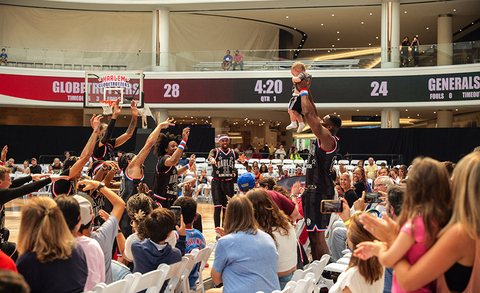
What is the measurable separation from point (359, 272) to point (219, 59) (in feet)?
55.9

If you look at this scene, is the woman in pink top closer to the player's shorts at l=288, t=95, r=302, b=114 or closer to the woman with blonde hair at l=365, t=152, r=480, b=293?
the woman with blonde hair at l=365, t=152, r=480, b=293

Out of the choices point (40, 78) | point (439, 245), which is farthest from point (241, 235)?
point (40, 78)

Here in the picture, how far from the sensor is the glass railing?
58.5 feet

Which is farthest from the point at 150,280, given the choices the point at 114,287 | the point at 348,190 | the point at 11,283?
the point at 348,190

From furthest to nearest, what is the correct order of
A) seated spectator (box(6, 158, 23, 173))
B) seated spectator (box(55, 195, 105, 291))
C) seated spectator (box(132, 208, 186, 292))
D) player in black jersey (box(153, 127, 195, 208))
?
seated spectator (box(6, 158, 23, 173)), player in black jersey (box(153, 127, 195, 208)), seated spectator (box(132, 208, 186, 292)), seated spectator (box(55, 195, 105, 291))

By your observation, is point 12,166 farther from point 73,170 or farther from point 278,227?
point 278,227

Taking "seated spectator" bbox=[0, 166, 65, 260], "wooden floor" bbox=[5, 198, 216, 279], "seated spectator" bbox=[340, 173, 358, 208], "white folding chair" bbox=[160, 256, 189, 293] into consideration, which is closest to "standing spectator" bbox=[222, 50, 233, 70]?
"wooden floor" bbox=[5, 198, 216, 279]

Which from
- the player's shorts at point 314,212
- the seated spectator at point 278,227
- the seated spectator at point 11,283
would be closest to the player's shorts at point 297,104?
the player's shorts at point 314,212

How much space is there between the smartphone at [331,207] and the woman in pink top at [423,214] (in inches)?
57.4

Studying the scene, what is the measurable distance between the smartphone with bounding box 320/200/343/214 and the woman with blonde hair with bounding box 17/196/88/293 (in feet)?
6.20

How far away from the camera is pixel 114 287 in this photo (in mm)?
2619

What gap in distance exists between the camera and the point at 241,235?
303cm

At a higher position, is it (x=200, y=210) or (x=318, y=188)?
(x=318, y=188)

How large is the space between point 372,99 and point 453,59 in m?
3.30
